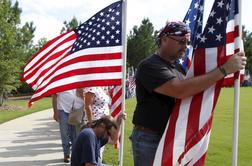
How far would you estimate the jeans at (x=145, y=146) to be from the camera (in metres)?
4.05

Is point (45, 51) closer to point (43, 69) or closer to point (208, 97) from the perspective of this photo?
point (43, 69)

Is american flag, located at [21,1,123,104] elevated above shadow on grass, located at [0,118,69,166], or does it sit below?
above

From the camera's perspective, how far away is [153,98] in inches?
155

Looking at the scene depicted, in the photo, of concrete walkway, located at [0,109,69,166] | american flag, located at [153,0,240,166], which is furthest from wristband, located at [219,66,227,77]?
concrete walkway, located at [0,109,69,166]

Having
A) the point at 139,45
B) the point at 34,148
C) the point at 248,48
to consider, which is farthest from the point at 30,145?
the point at 248,48

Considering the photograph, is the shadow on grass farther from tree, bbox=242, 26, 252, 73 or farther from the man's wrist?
tree, bbox=242, 26, 252, 73

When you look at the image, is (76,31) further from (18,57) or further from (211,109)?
(18,57)

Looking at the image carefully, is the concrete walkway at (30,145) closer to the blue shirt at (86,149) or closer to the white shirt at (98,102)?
the white shirt at (98,102)

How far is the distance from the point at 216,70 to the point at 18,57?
3104 centimetres

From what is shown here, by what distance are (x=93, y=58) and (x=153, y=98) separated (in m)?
2.29

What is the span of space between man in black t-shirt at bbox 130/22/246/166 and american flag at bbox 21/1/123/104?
2.02 meters

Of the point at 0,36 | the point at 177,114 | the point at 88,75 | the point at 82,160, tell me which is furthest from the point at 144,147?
the point at 0,36

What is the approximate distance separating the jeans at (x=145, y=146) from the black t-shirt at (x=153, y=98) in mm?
84

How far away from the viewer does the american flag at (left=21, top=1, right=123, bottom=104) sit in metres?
6.04
